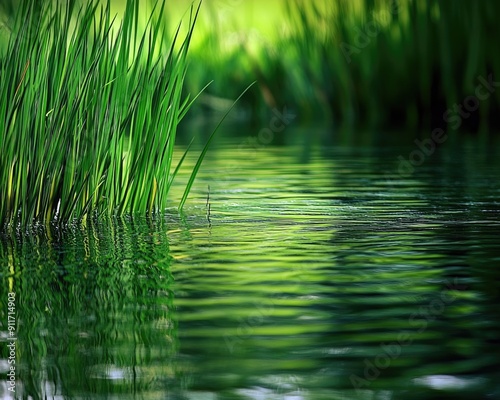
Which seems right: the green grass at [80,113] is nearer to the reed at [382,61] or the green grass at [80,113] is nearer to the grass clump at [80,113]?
the grass clump at [80,113]

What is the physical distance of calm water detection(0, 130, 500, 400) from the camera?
9.32 ft

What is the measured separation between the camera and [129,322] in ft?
11.4

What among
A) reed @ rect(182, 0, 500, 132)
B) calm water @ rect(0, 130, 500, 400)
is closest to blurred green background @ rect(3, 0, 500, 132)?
reed @ rect(182, 0, 500, 132)

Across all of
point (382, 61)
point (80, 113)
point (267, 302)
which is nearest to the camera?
point (267, 302)

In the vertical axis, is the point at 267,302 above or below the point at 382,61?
below

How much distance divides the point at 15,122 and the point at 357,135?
775cm

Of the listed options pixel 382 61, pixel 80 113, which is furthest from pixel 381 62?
pixel 80 113

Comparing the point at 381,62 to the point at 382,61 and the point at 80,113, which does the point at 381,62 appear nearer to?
the point at 382,61

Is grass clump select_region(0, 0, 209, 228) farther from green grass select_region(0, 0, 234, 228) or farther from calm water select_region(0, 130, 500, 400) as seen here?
calm water select_region(0, 130, 500, 400)

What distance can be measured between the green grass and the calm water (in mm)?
232

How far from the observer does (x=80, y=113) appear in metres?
5.50

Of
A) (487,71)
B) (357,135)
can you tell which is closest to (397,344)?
(357,135)

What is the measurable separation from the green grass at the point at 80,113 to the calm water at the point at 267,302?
23cm

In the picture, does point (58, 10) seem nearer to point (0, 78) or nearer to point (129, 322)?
point (0, 78)
